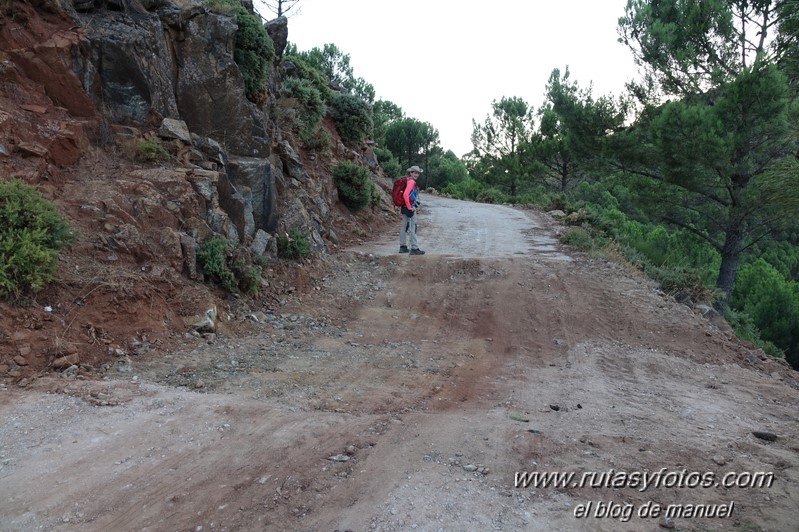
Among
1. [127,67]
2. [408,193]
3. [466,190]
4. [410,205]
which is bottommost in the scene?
[410,205]

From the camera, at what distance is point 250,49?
1010 centimetres

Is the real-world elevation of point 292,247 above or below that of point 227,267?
above

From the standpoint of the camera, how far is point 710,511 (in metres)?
3.16

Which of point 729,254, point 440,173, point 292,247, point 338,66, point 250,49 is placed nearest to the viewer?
point 292,247

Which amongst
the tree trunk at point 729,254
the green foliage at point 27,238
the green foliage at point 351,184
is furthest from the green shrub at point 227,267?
the tree trunk at point 729,254

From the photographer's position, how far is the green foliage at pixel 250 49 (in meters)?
9.95

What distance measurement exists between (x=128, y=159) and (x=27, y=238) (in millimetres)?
2811

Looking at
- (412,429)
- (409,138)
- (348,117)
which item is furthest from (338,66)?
(412,429)

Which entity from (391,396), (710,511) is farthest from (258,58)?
(710,511)

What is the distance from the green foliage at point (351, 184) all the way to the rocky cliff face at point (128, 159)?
132 inches

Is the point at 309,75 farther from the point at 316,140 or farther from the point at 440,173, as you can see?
the point at 440,173

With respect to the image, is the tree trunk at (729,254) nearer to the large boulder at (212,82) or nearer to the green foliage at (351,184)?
the green foliage at (351,184)

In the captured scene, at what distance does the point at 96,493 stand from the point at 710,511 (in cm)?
384

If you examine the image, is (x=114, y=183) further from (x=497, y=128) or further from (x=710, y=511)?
(x=497, y=128)
